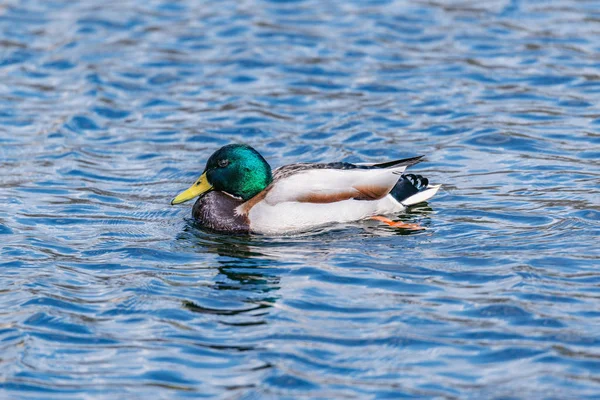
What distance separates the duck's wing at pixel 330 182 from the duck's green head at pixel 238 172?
0.12 metres

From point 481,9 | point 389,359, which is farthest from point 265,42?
point 389,359

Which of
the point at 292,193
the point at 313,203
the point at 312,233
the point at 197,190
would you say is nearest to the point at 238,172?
the point at 197,190

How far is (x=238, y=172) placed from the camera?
33.8 feet

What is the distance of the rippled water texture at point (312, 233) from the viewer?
716 centimetres

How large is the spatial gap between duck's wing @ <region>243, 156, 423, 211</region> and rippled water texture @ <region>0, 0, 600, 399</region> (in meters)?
0.37

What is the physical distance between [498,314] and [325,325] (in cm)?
122

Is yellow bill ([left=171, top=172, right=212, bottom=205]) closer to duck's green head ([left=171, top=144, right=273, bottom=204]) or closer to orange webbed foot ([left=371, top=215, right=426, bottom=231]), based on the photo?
duck's green head ([left=171, top=144, right=273, bottom=204])

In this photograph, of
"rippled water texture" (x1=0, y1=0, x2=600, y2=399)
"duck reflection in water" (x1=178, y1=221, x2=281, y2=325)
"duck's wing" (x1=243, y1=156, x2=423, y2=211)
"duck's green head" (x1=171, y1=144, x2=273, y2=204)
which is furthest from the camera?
"duck's green head" (x1=171, y1=144, x2=273, y2=204)

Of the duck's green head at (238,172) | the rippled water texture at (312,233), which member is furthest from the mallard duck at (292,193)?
the rippled water texture at (312,233)

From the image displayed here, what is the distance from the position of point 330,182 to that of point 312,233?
0.51 metres

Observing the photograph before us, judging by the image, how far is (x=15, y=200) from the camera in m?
11.2

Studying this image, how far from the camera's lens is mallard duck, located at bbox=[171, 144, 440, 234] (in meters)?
10.0

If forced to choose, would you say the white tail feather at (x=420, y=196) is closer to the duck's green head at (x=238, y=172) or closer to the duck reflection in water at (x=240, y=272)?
the duck's green head at (x=238, y=172)

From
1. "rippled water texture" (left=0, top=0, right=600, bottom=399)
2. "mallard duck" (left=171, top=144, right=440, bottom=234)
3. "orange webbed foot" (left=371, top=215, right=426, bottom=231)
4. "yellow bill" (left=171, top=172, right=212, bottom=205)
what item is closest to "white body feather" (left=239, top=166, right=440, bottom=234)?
"mallard duck" (left=171, top=144, right=440, bottom=234)
